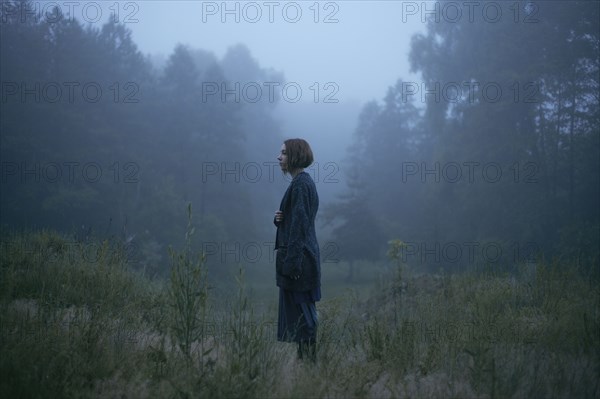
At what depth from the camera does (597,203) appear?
19.4m

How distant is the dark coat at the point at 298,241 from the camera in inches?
153

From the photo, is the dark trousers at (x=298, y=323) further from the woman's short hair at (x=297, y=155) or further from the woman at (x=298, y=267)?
the woman's short hair at (x=297, y=155)

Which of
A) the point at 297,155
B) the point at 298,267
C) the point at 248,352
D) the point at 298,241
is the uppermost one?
the point at 297,155

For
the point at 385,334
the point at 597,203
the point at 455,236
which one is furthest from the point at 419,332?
the point at 455,236

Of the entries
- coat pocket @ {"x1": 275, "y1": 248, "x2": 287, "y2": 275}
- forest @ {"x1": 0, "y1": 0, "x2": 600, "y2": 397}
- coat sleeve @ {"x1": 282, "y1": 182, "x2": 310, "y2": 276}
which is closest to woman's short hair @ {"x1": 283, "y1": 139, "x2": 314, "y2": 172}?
coat sleeve @ {"x1": 282, "y1": 182, "x2": 310, "y2": 276}

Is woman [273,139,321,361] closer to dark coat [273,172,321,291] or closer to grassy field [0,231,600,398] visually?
dark coat [273,172,321,291]

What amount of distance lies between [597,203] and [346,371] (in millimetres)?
20837

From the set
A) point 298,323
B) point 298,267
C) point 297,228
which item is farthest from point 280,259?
point 298,323

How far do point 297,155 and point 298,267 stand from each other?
112cm

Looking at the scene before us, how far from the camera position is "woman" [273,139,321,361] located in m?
3.90

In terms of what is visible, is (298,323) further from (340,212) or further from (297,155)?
(340,212)

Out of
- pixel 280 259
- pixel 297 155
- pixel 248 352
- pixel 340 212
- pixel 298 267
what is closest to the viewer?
pixel 248 352

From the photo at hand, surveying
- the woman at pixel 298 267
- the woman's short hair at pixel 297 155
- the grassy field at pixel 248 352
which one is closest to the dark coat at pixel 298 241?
the woman at pixel 298 267

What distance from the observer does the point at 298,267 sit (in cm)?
385
